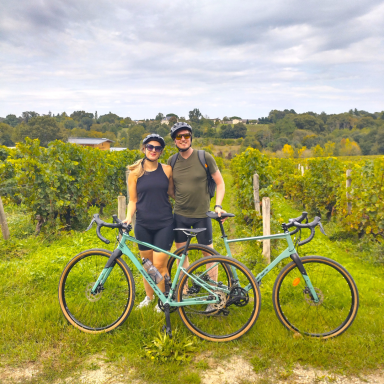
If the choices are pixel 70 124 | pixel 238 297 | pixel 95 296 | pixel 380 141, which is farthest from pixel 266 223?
pixel 70 124

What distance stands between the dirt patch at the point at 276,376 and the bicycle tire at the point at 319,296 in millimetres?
451

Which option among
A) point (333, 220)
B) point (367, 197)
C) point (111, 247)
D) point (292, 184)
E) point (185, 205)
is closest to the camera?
point (185, 205)

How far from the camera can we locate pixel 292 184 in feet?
41.7

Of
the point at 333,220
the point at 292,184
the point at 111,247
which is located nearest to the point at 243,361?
the point at 111,247

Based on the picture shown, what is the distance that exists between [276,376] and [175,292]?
112cm

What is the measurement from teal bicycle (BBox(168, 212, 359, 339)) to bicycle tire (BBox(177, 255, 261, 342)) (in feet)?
0.38

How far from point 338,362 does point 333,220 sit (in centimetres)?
778

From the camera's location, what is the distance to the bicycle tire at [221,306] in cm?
286

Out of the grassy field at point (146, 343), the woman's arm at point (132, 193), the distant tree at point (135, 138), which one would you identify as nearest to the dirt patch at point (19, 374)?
the grassy field at point (146, 343)

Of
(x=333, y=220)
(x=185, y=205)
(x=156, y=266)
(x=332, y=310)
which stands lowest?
(x=333, y=220)

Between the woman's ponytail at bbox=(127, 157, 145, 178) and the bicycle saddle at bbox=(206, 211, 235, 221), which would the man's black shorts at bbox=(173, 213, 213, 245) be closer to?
the bicycle saddle at bbox=(206, 211, 235, 221)

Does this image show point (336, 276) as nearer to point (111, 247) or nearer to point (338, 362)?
point (338, 362)

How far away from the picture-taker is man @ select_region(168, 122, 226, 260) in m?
3.08

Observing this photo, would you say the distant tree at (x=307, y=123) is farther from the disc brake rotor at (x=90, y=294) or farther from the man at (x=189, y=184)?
the disc brake rotor at (x=90, y=294)
